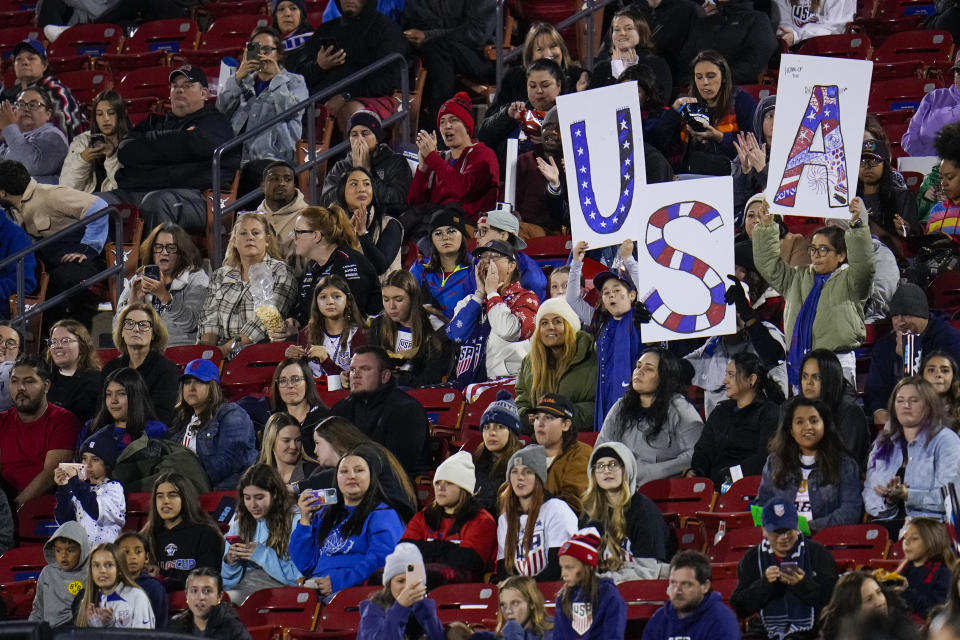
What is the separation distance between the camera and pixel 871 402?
29.7 ft

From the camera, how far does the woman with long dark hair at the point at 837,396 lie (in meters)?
8.35

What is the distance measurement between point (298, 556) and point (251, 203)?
4.13 meters

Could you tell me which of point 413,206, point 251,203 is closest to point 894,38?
point 413,206

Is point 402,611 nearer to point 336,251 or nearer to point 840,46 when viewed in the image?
point 336,251

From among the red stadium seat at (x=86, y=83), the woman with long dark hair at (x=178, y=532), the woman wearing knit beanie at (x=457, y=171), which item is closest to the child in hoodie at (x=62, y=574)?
the woman with long dark hair at (x=178, y=532)

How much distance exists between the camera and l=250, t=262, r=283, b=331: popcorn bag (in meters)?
10.6

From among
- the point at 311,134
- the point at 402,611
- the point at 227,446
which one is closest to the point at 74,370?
the point at 227,446

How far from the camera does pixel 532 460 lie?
26.9 ft

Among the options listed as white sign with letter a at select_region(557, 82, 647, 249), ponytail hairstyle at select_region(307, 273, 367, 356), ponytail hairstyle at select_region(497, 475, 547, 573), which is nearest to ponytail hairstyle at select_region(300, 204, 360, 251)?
ponytail hairstyle at select_region(307, 273, 367, 356)

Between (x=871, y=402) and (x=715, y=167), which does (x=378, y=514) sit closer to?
(x=871, y=402)

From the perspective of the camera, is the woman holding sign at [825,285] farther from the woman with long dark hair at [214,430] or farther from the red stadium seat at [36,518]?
the red stadium seat at [36,518]

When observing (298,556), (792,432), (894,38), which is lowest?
(298,556)

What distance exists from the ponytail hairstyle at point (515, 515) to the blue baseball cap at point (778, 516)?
3.57 ft

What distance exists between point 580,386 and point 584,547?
1954 millimetres
